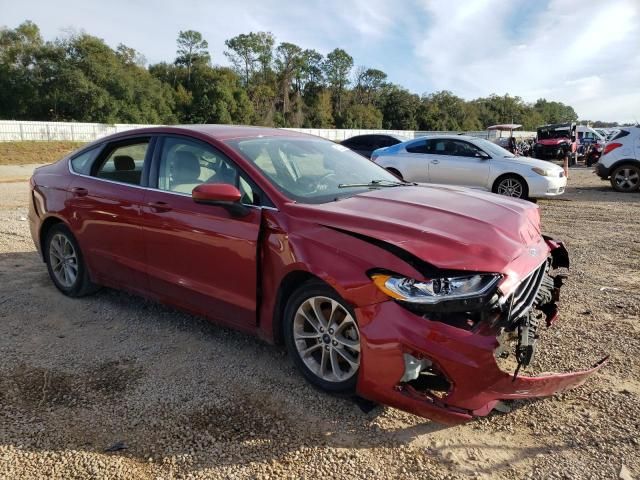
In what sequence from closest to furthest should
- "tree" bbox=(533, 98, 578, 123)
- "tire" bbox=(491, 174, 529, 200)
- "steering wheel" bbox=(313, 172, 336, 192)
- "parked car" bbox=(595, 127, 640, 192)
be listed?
"steering wheel" bbox=(313, 172, 336, 192)
"tire" bbox=(491, 174, 529, 200)
"parked car" bbox=(595, 127, 640, 192)
"tree" bbox=(533, 98, 578, 123)

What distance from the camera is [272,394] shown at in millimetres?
3160

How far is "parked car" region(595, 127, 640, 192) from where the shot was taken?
42.4 feet

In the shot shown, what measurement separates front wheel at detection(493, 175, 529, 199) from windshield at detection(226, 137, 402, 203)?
713 centimetres

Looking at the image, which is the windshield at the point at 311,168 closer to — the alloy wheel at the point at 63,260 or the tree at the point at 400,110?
the alloy wheel at the point at 63,260

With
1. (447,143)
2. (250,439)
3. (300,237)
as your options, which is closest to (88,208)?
(300,237)

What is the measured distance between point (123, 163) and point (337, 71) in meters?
112

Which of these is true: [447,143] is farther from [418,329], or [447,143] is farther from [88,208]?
[418,329]

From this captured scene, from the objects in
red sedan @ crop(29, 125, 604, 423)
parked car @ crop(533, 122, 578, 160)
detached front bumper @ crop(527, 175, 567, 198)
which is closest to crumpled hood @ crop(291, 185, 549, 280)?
red sedan @ crop(29, 125, 604, 423)

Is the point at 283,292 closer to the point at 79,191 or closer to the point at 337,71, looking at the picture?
the point at 79,191

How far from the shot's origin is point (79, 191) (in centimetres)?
462

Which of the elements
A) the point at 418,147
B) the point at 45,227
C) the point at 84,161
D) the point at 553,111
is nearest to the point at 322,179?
the point at 84,161

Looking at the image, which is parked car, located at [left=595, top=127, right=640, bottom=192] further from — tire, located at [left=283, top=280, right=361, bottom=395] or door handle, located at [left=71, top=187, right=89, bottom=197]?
door handle, located at [left=71, top=187, right=89, bottom=197]

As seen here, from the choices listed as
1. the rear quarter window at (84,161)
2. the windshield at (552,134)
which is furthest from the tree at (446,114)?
the rear quarter window at (84,161)

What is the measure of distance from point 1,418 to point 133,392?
71 centimetres
